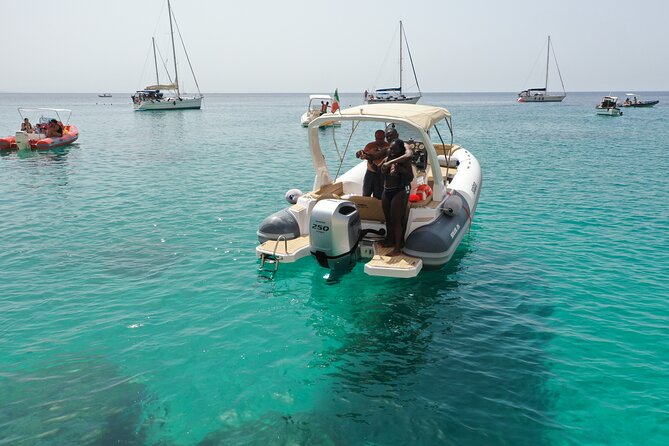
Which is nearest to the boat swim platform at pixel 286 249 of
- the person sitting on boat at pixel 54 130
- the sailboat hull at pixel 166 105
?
the person sitting on boat at pixel 54 130

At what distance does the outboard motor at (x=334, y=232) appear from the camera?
23.0 feet

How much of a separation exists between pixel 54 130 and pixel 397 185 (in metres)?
26.7

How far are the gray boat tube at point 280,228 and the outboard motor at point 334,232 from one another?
1.44 metres

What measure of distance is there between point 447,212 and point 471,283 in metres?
1.31

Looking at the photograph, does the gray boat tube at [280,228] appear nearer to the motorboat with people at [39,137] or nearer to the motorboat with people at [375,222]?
the motorboat with people at [375,222]

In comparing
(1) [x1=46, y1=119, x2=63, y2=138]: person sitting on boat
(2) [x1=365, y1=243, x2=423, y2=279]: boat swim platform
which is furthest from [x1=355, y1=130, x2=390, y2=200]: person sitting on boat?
(1) [x1=46, y1=119, x2=63, y2=138]: person sitting on boat

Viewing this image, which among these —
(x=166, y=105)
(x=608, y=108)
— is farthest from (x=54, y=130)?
(x=608, y=108)

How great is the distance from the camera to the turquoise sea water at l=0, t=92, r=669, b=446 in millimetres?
5016

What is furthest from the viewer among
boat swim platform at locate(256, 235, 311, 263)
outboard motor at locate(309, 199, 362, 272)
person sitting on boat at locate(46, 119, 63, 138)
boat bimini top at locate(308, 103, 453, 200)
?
person sitting on boat at locate(46, 119, 63, 138)

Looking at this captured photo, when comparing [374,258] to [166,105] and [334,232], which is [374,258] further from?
[166,105]

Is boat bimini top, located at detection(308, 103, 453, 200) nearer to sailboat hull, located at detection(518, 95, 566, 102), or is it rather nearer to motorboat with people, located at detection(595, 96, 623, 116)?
motorboat with people, located at detection(595, 96, 623, 116)

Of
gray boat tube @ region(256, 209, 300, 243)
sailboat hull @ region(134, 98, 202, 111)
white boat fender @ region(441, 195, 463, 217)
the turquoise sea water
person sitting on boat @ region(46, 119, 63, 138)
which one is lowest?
the turquoise sea water

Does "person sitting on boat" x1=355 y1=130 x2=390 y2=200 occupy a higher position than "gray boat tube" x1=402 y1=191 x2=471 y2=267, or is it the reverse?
"person sitting on boat" x1=355 y1=130 x2=390 y2=200

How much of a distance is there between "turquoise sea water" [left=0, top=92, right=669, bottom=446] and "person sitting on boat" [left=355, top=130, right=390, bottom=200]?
154 centimetres
